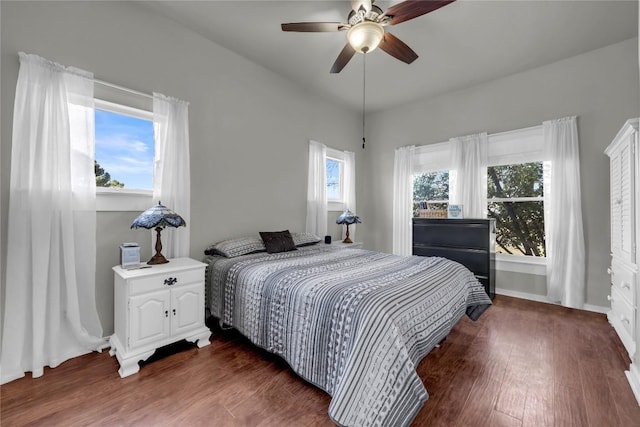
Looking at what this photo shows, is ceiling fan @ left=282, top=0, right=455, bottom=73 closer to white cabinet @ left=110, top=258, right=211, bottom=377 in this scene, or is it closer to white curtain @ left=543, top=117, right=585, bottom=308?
white cabinet @ left=110, top=258, right=211, bottom=377

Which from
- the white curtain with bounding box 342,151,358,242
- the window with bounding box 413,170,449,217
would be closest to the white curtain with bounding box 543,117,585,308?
the window with bounding box 413,170,449,217

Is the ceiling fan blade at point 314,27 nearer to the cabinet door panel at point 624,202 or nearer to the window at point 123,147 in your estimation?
the window at point 123,147

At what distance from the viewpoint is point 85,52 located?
7.20 feet

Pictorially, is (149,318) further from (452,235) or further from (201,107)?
(452,235)

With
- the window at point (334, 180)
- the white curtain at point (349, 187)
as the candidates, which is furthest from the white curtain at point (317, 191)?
the white curtain at point (349, 187)

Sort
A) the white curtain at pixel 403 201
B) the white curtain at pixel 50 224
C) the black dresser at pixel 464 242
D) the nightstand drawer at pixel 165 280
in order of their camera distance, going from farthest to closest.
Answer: the white curtain at pixel 403 201, the black dresser at pixel 464 242, the nightstand drawer at pixel 165 280, the white curtain at pixel 50 224

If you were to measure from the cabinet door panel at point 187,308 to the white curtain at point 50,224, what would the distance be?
0.67 m

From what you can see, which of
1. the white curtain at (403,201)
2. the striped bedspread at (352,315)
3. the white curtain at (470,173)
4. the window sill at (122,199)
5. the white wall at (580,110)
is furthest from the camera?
the white curtain at (403,201)

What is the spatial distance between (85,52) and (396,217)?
4.37m

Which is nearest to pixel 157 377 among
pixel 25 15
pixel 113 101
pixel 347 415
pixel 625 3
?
pixel 347 415

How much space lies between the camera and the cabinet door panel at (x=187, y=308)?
2158mm

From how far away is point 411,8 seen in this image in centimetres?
201

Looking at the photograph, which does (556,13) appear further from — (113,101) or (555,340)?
(113,101)

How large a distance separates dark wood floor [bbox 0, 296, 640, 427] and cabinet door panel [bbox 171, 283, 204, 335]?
0.72 feet
